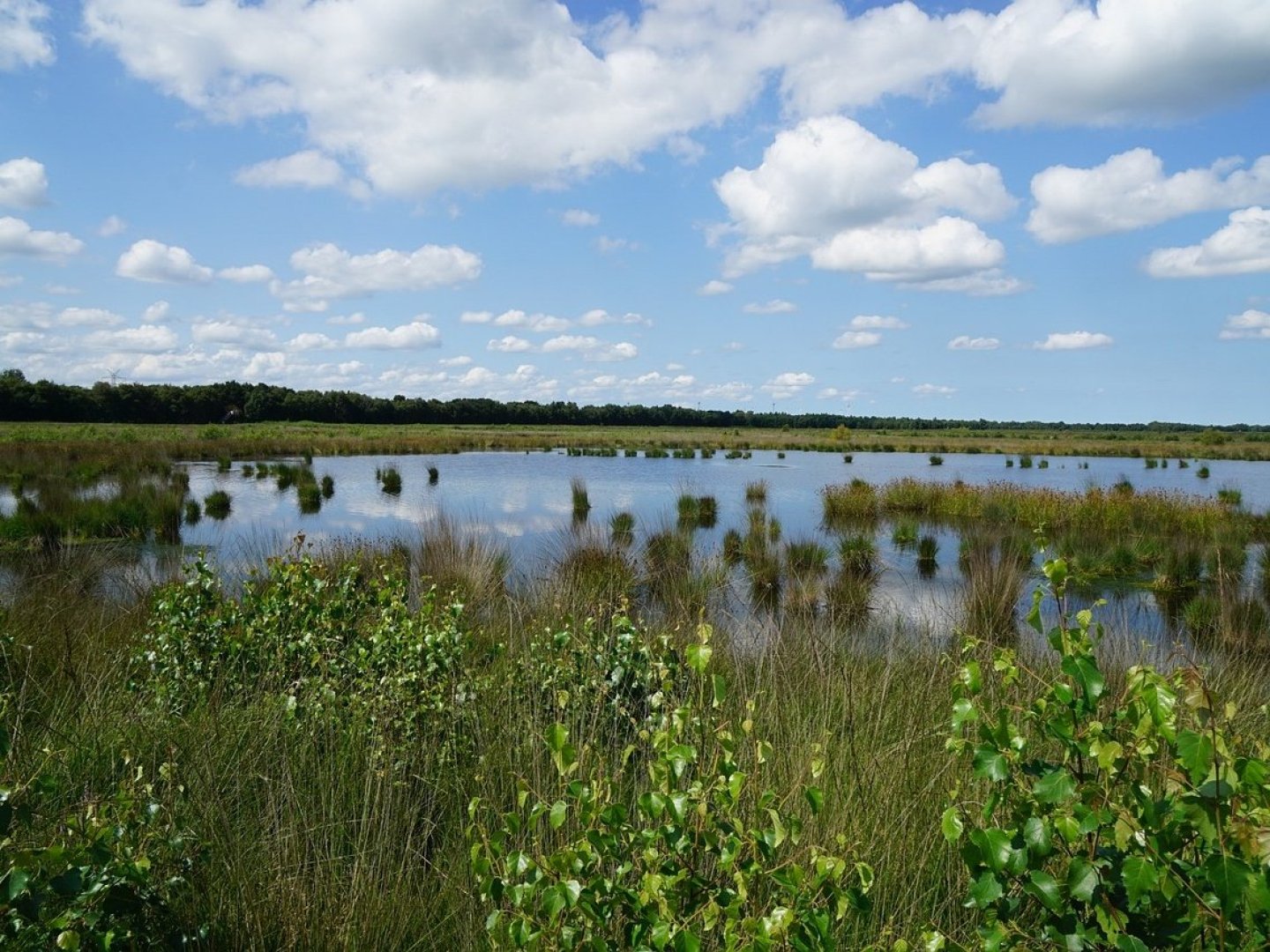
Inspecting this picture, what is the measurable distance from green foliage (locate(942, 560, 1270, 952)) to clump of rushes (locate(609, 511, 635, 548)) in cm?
1129

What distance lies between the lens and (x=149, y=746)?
388cm

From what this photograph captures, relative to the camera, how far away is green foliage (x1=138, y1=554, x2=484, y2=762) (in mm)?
4359

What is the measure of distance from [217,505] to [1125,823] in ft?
67.3

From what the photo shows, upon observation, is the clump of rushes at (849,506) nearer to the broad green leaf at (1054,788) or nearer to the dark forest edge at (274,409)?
the broad green leaf at (1054,788)

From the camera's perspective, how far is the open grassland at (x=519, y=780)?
1.90 meters

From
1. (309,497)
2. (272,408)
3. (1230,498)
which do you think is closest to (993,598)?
(309,497)

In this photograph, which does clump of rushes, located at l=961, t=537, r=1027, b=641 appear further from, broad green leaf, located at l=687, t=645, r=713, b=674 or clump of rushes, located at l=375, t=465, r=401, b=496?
clump of rushes, located at l=375, t=465, r=401, b=496

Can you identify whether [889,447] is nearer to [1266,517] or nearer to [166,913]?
[1266,517]

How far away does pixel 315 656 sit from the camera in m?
4.95

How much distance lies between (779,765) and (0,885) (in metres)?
2.78

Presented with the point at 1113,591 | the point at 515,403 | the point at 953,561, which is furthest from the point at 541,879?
the point at 515,403

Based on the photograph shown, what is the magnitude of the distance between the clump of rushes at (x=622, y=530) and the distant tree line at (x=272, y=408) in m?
61.5

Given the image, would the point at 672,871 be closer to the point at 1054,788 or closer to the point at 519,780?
the point at 519,780

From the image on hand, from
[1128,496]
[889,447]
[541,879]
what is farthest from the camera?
[889,447]
